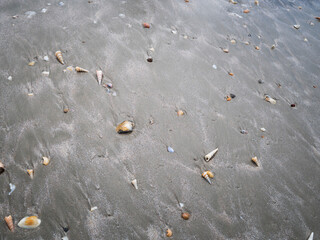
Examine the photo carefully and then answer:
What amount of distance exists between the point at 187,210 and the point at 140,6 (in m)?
3.62

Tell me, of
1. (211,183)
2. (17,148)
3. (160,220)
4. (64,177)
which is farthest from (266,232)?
(17,148)

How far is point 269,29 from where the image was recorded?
175 inches

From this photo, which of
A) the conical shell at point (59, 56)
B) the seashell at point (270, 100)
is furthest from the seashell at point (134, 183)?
the seashell at point (270, 100)

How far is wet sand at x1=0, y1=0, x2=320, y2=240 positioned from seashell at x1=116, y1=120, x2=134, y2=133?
6 cm

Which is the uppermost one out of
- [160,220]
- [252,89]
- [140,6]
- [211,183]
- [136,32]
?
[140,6]

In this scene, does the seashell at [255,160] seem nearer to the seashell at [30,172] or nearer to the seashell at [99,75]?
the seashell at [99,75]

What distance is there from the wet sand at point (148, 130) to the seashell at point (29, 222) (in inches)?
1.4

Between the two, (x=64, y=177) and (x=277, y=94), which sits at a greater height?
(x=277, y=94)

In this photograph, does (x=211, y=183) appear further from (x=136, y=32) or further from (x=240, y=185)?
(x=136, y=32)

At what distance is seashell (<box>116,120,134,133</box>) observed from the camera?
2.15m

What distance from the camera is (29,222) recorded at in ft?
5.14

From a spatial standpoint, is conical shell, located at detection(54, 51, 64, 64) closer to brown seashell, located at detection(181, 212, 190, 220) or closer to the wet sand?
the wet sand

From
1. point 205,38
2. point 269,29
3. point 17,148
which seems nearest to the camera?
point 17,148

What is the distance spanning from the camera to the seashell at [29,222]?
1560 mm
